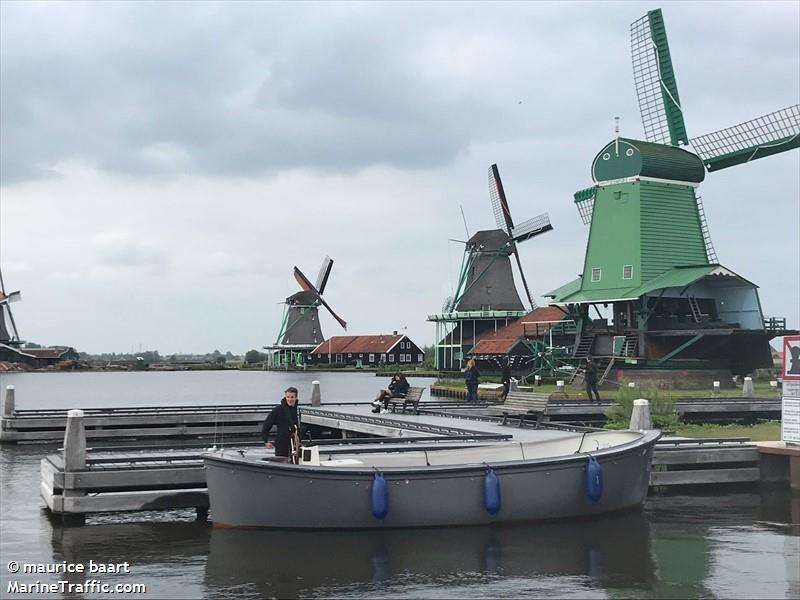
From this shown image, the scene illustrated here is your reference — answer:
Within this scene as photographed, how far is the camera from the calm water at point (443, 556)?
12.0m

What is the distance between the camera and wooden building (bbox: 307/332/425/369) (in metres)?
132

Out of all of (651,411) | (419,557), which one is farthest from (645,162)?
(419,557)

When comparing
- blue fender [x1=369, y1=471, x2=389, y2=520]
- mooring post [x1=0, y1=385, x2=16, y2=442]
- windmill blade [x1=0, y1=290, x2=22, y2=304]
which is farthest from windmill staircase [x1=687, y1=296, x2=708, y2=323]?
windmill blade [x1=0, y1=290, x2=22, y2=304]

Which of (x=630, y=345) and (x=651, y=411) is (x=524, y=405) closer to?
(x=651, y=411)

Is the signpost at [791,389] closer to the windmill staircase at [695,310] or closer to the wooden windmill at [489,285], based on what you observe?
the windmill staircase at [695,310]

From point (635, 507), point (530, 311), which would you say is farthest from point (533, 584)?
point (530, 311)

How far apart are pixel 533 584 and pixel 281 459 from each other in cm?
461

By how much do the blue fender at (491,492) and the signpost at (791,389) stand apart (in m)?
7.93

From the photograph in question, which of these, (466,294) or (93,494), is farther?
(466,294)

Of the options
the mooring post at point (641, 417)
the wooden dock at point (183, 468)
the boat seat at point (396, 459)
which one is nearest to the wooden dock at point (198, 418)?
the wooden dock at point (183, 468)

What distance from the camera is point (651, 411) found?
26.7 m

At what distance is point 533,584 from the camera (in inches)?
480

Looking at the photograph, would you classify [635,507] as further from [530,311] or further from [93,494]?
[530,311]

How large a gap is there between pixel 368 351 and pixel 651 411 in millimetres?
107732
